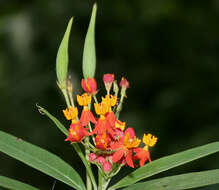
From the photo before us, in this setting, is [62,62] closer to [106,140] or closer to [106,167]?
[106,140]

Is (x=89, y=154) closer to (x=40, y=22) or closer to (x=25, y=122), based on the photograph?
(x=25, y=122)

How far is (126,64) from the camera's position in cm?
622

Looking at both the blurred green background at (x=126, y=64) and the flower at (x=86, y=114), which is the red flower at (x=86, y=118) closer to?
the flower at (x=86, y=114)

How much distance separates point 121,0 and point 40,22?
1.23 metres

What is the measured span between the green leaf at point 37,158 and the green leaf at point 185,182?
40 cm

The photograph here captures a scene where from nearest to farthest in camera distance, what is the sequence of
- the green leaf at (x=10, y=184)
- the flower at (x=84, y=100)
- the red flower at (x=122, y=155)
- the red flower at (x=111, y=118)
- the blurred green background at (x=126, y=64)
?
the green leaf at (x=10, y=184)
the red flower at (x=122, y=155)
the red flower at (x=111, y=118)
the flower at (x=84, y=100)
the blurred green background at (x=126, y=64)

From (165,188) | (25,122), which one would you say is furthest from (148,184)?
(25,122)

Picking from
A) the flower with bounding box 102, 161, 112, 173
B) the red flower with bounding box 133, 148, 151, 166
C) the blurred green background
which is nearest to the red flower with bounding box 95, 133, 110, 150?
the flower with bounding box 102, 161, 112, 173

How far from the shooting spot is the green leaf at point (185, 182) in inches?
80.9

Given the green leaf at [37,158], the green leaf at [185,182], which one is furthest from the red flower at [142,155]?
the green leaf at [37,158]

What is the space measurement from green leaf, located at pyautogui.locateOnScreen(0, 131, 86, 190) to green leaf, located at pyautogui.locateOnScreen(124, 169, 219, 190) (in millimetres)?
400

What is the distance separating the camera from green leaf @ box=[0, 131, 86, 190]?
7.33ft

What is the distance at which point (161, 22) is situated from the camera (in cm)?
610

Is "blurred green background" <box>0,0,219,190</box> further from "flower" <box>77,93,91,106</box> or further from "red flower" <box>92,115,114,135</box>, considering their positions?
"red flower" <box>92,115,114,135</box>
